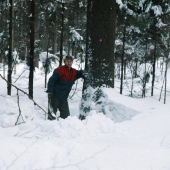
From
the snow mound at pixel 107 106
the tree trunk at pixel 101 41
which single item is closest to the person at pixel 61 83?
the tree trunk at pixel 101 41

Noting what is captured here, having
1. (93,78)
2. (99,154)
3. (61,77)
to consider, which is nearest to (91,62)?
(93,78)

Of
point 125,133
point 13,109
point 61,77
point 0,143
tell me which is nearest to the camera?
point 0,143

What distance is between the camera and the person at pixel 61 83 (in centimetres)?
532

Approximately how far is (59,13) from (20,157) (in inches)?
427

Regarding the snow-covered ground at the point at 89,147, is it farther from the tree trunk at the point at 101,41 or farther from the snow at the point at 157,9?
the snow at the point at 157,9

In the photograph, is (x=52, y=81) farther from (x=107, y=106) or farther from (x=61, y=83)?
(x=107, y=106)

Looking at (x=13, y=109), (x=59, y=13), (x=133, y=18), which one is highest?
(x=59, y=13)

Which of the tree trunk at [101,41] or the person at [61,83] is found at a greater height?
the tree trunk at [101,41]

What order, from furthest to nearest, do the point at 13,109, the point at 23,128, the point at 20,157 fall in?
the point at 13,109
the point at 23,128
the point at 20,157

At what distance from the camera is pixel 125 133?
358 centimetres

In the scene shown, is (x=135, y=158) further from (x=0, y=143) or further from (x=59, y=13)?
(x=59, y=13)

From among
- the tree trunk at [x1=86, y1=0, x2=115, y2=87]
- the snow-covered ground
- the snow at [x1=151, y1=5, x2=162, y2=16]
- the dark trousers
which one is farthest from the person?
the snow at [x1=151, y1=5, x2=162, y2=16]

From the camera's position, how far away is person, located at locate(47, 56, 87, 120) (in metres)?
5.32

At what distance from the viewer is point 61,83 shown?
215 inches
